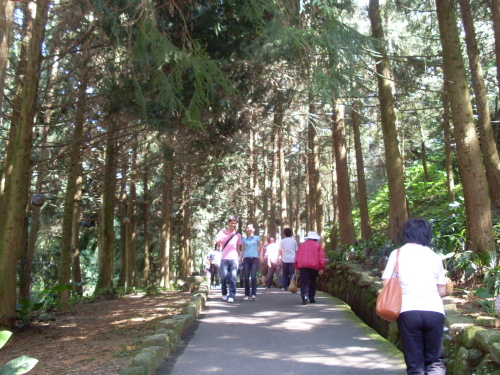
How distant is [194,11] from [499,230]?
7.84 metres

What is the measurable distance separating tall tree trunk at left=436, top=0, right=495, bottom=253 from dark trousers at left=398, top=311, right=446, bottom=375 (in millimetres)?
5368

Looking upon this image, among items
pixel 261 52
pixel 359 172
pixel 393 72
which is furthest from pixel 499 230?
pixel 359 172

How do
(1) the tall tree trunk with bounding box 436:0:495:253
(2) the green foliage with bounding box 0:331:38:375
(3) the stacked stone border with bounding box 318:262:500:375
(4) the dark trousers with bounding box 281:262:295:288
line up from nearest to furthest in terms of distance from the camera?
(2) the green foliage with bounding box 0:331:38:375 → (3) the stacked stone border with bounding box 318:262:500:375 → (1) the tall tree trunk with bounding box 436:0:495:253 → (4) the dark trousers with bounding box 281:262:295:288

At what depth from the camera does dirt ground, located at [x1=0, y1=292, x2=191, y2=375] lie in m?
6.61

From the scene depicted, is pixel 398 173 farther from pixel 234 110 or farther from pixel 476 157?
pixel 234 110

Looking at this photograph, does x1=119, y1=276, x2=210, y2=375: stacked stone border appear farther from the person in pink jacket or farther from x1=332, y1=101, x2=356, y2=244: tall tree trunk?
x1=332, y1=101, x2=356, y2=244: tall tree trunk

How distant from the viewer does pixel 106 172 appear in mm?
15680

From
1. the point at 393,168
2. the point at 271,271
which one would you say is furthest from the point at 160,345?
the point at 271,271

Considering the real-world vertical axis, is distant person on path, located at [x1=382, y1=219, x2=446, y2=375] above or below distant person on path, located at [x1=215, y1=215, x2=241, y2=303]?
below

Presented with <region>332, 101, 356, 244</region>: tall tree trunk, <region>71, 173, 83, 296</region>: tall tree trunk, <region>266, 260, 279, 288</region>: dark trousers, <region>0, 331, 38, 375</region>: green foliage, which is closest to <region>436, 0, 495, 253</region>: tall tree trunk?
<region>332, 101, 356, 244</region>: tall tree trunk

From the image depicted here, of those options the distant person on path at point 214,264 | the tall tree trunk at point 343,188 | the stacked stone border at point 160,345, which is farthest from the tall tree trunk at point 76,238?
the stacked stone border at point 160,345

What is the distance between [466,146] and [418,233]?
221 inches

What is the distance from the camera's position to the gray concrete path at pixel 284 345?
600 centimetres

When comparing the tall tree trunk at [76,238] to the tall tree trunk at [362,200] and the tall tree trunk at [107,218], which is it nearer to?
the tall tree trunk at [107,218]
